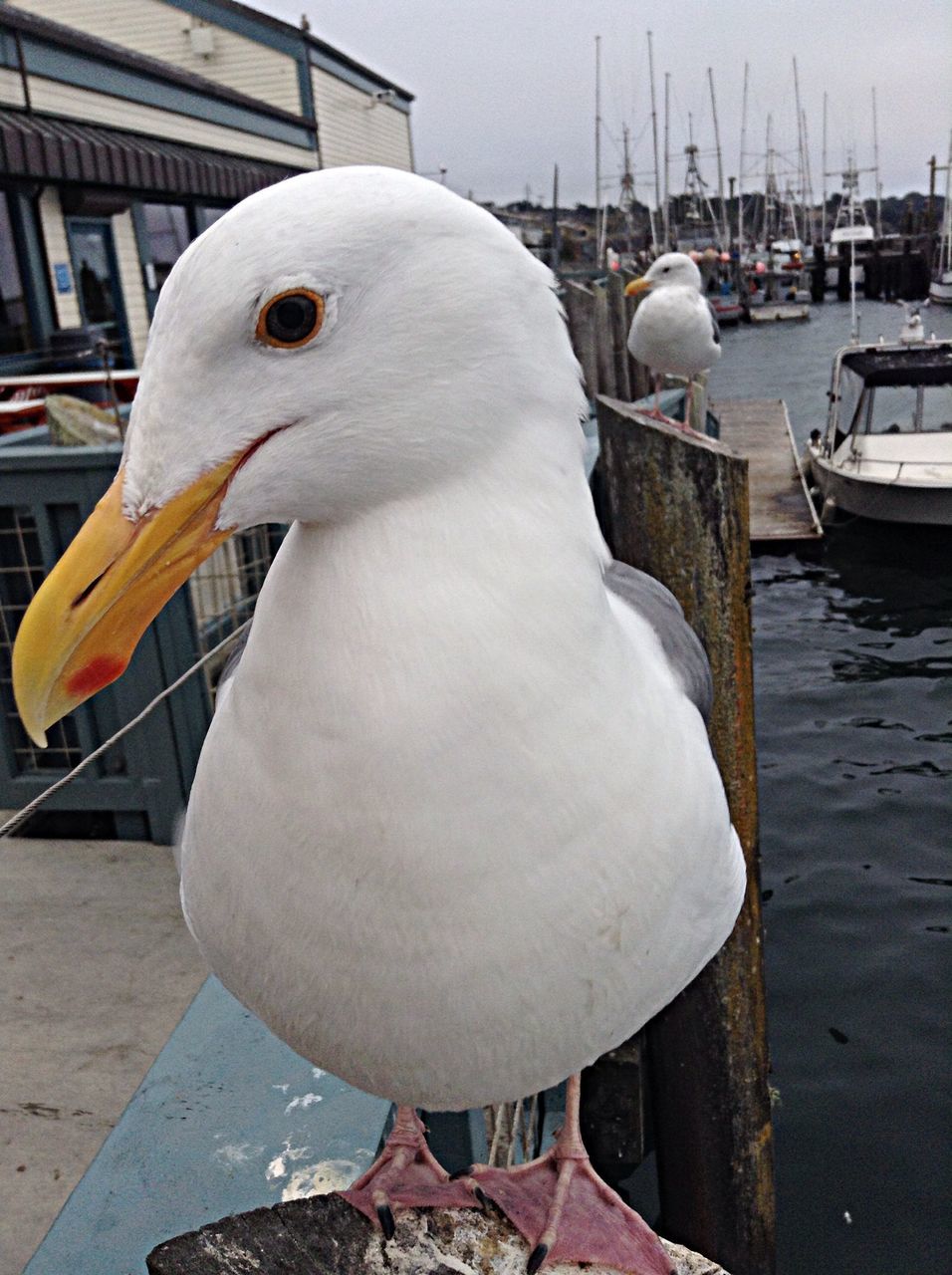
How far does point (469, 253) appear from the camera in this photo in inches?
45.3

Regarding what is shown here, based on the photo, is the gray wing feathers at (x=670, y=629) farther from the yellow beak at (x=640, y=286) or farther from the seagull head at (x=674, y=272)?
the yellow beak at (x=640, y=286)

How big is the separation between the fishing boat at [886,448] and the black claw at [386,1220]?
13.7m

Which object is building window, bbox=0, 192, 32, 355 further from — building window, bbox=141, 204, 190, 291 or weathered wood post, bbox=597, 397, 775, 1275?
weathered wood post, bbox=597, 397, 775, 1275

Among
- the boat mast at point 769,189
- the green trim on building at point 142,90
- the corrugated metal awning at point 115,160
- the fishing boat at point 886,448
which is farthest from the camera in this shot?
the boat mast at point 769,189

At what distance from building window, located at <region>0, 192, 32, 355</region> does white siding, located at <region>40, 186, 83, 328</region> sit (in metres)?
0.53

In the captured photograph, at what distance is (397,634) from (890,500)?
14.3 meters

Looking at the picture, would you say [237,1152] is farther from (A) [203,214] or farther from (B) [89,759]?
(A) [203,214]

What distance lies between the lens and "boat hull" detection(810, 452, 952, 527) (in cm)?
1401

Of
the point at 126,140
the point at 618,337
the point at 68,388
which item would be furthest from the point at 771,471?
the point at 68,388

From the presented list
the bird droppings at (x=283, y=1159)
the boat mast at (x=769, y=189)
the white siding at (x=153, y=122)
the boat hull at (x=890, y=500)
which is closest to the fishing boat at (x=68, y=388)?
the white siding at (x=153, y=122)

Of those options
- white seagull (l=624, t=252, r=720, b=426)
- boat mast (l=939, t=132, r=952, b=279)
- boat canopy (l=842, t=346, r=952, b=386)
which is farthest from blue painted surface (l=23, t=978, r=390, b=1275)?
boat mast (l=939, t=132, r=952, b=279)

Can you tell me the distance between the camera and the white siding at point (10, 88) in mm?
10672

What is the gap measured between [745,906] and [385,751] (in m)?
2.38

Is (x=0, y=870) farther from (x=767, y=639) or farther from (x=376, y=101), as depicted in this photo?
(x=376, y=101)
